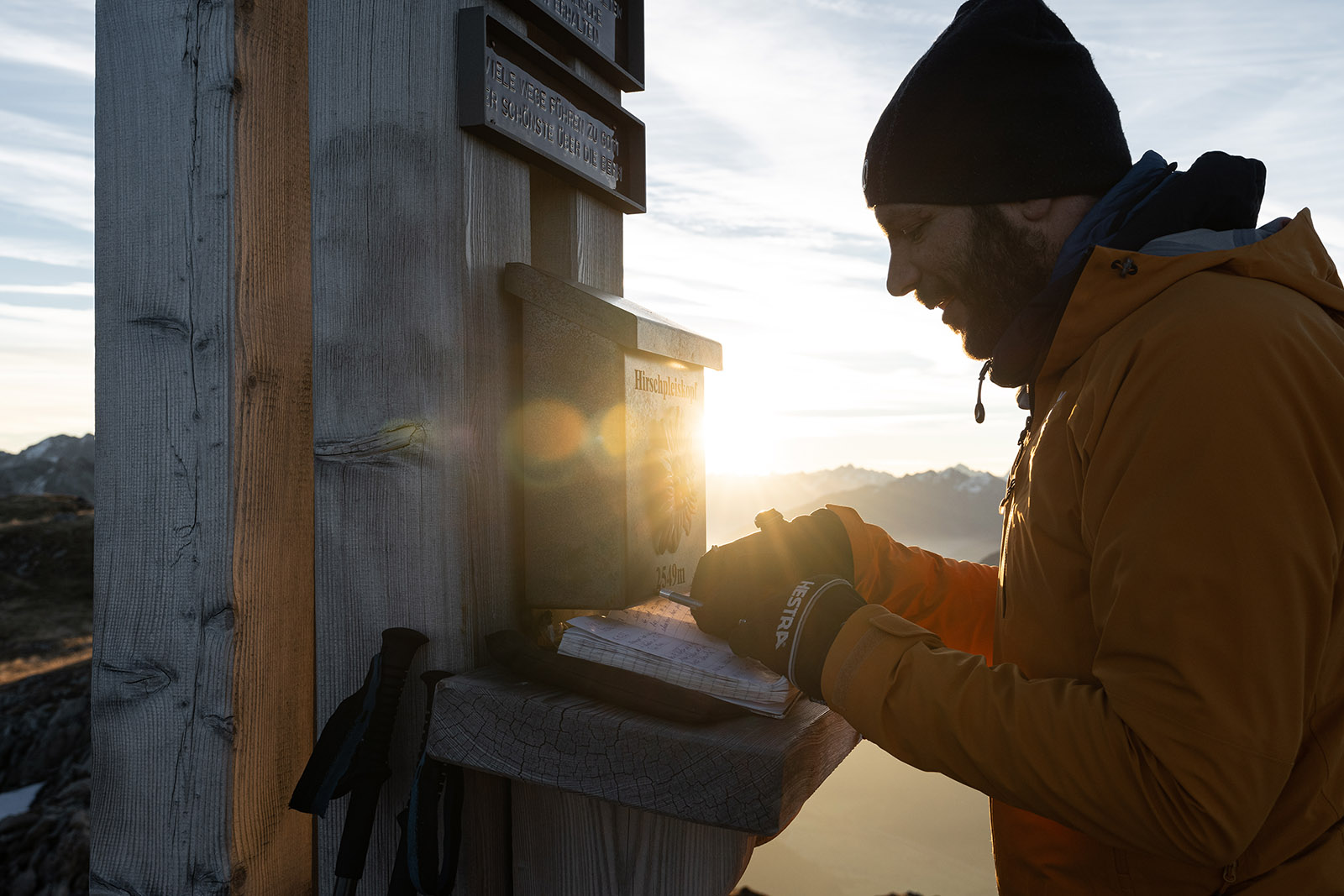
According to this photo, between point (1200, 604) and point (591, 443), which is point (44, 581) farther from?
point (1200, 604)

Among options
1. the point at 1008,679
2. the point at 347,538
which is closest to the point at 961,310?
the point at 1008,679

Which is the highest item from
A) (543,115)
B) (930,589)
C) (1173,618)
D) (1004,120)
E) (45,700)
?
(543,115)

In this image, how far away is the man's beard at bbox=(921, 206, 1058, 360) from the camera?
1336 millimetres

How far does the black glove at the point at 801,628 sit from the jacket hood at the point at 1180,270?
1.51ft

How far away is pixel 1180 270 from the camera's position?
0.99 meters

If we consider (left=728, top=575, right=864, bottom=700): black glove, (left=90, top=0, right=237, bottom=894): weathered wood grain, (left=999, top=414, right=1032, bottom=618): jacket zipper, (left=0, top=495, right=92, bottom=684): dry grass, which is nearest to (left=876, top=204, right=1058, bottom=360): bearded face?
(left=999, top=414, right=1032, bottom=618): jacket zipper

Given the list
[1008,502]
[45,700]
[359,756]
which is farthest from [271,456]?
[45,700]

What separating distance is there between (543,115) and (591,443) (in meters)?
0.66

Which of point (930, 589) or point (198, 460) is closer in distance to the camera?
point (198, 460)

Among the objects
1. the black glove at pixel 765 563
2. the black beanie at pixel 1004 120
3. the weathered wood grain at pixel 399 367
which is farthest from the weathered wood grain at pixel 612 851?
the black beanie at pixel 1004 120

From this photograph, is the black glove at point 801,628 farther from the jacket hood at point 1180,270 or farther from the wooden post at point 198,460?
the wooden post at point 198,460

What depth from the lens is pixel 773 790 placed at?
101 cm

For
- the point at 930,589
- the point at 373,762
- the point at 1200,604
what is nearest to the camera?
the point at 1200,604

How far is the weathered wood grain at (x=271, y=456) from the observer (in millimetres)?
1366
